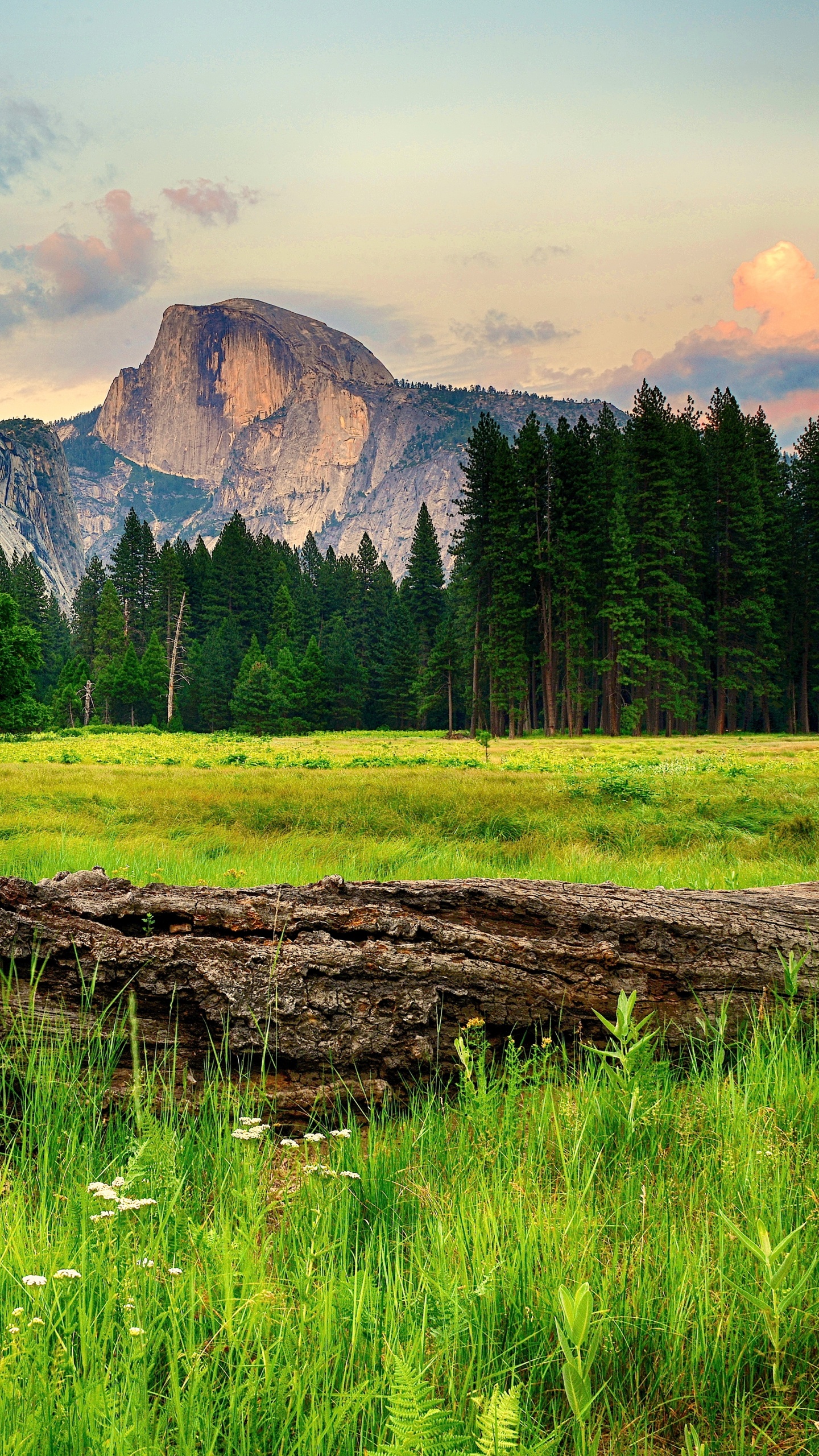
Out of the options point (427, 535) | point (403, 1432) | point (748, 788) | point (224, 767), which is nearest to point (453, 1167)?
point (403, 1432)

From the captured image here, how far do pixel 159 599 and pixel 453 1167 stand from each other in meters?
84.1

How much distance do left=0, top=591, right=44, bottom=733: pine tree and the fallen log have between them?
A: 33.2m

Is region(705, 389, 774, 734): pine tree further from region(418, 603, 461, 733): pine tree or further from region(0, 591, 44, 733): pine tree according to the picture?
region(0, 591, 44, 733): pine tree

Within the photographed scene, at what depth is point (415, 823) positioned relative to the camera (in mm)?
11570

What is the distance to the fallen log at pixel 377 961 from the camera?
298 centimetres

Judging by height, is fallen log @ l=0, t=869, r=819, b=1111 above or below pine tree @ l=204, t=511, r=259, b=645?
below

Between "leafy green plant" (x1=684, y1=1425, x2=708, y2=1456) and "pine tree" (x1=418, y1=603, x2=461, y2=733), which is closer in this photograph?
"leafy green plant" (x1=684, y1=1425, x2=708, y2=1456)

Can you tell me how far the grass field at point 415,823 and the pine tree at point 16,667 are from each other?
15.5 m

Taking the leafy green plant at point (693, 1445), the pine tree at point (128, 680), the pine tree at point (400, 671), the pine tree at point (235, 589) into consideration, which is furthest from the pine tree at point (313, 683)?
the leafy green plant at point (693, 1445)

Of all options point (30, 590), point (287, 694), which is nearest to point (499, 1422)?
point (287, 694)

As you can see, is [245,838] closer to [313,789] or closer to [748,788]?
[313,789]

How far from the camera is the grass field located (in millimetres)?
8328

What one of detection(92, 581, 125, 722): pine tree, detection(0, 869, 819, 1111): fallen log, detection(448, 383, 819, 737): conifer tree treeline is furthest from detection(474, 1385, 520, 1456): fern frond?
detection(92, 581, 125, 722): pine tree

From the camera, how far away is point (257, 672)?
68125 mm
